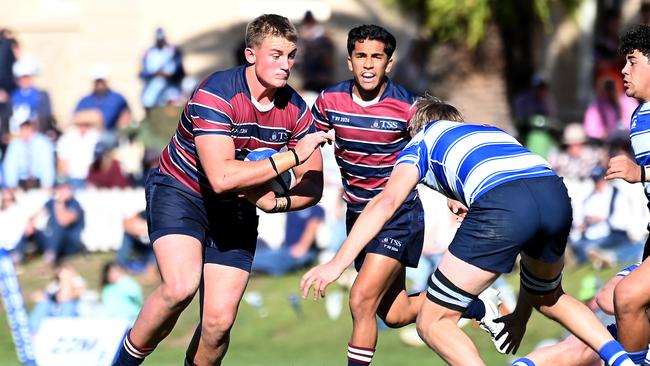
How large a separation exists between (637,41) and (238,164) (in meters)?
2.27

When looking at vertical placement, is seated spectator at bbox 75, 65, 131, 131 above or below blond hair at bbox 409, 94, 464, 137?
below

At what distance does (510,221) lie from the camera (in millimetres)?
6359

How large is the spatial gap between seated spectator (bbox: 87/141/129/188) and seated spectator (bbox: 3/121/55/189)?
48 cm

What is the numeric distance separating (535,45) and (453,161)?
11783 mm

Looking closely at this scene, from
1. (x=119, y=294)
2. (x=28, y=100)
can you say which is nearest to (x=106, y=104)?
(x=28, y=100)

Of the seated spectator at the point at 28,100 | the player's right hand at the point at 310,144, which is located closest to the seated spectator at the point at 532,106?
the seated spectator at the point at 28,100

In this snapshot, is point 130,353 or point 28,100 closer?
point 130,353

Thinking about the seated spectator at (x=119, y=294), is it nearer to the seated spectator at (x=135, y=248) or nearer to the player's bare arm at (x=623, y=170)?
the seated spectator at (x=135, y=248)

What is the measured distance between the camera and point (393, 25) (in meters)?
18.1

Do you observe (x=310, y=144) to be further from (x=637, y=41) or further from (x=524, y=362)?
(x=637, y=41)

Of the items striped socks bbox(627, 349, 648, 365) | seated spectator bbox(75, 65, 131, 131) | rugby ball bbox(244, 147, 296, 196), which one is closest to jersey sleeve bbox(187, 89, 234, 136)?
rugby ball bbox(244, 147, 296, 196)

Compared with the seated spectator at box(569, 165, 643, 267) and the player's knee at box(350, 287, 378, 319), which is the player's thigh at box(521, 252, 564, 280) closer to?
the player's knee at box(350, 287, 378, 319)

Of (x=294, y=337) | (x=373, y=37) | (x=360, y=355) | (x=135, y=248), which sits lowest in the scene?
(x=294, y=337)

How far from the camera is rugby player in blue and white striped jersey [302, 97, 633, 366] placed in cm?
639
